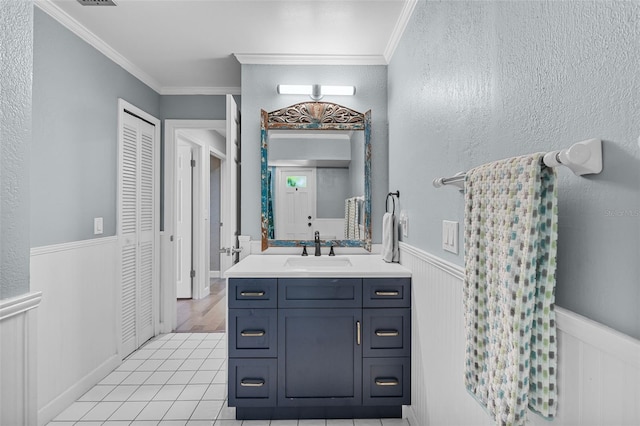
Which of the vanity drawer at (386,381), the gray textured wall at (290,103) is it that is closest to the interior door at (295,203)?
the gray textured wall at (290,103)

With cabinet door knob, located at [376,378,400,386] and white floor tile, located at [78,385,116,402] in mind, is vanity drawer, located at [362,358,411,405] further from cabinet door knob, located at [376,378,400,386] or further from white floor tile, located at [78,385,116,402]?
white floor tile, located at [78,385,116,402]

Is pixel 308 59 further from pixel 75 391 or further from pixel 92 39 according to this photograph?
pixel 75 391

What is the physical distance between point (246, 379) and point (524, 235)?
1.78 m

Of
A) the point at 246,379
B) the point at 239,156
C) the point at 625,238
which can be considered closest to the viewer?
the point at 625,238

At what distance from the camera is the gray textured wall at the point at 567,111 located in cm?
64

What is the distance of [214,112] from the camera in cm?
350

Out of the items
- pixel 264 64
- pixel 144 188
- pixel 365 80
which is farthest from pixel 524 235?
pixel 144 188

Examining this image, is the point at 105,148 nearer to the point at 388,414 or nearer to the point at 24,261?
the point at 24,261

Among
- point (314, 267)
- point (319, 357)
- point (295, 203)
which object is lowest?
point (319, 357)

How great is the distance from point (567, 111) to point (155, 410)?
8.21ft

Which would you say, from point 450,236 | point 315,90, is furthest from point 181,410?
point 315,90

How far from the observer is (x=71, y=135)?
224 cm

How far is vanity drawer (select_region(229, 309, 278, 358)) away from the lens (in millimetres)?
2021

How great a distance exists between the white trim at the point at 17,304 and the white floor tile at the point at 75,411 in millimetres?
1377
